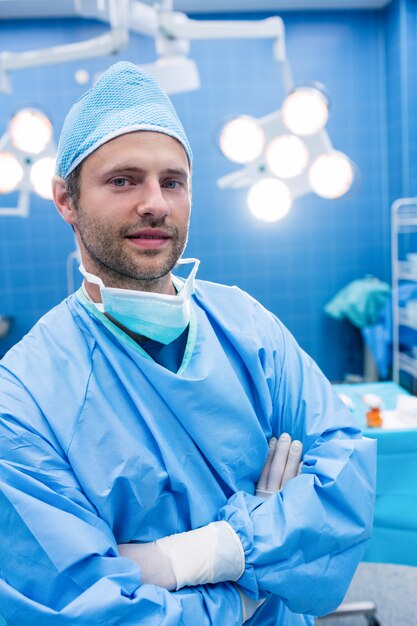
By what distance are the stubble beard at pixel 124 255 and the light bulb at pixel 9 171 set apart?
4.33 ft

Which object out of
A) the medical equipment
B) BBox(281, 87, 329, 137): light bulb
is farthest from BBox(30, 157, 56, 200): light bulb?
BBox(281, 87, 329, 137): light bulb

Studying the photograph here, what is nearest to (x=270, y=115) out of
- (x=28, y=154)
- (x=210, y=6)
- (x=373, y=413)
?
(x=28, y=154)

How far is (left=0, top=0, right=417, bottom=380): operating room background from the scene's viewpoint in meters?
3.72

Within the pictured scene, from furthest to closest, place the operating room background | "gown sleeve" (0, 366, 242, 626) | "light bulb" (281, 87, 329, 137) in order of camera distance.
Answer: the operating room background < "light bulb" (281, 87, 329, 137) < "gown sleeve" (0, 366, 242, 626)

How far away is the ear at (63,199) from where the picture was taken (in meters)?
0.91

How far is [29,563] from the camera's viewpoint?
0.69 meters

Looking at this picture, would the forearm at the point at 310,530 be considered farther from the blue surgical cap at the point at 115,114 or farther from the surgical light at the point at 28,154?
the surgical light at the point at 28,154

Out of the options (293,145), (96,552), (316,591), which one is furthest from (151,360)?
(293,145)

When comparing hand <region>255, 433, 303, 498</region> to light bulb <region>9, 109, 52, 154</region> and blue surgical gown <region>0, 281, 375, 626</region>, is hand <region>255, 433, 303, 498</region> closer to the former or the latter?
blue surgical gown <region>0, 281, 375, 626</region>

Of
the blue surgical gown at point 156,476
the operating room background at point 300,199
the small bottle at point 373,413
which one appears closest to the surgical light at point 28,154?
the blue surgical gown at point 156,476

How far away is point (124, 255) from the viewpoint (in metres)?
0.84

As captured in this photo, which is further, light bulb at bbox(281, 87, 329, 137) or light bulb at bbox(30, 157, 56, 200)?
light bulb at bbox(30, 157, 56, 200)

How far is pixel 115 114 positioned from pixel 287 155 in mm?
1142

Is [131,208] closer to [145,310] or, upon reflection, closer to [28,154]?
[145,310]
